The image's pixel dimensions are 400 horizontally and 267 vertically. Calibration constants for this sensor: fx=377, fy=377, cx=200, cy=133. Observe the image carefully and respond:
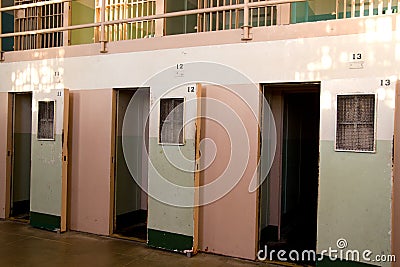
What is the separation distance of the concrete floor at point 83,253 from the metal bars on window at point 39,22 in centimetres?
343

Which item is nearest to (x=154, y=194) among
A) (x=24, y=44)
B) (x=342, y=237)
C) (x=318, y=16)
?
(x=342, y=237)

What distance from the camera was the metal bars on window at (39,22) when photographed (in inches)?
259

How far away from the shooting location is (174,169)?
167 inches

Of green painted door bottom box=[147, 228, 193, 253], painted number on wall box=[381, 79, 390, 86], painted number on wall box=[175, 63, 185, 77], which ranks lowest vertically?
green painted door bottom box=[147, 228, 193, 253]

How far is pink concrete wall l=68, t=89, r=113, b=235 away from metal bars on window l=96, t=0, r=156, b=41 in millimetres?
1460

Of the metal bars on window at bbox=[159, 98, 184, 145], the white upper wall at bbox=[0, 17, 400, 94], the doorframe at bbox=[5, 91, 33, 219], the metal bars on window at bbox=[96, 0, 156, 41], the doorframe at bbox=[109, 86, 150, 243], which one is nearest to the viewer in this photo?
the white upper wall at bbox=[0, 17, 400, 94]

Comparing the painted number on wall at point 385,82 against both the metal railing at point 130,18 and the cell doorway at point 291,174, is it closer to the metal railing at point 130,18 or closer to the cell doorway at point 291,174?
the cell doorway at point 291,174

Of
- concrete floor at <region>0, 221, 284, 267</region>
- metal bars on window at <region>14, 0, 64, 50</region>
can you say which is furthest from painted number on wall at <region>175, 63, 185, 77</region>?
metal bars on window at <region>14, 0, 64, 50</region>

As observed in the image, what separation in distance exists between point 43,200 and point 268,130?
3111 mm

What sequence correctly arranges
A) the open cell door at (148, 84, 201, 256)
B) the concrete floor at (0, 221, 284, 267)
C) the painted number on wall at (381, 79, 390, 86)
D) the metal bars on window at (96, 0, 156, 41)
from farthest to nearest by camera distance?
the metal bars on window at (96, 0, 156, 41), the open cell door at (148, 84, 201, 256), the concrete floor at (0, 221, 284, 267), the painted number on wall at (381, 79, 390, 86)

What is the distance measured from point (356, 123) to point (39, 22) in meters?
5.62

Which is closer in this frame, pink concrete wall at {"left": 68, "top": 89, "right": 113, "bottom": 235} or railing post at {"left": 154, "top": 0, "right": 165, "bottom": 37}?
pink concrete wall at {"left": 68, "top": 89, "right": 113, "bottom": 235}

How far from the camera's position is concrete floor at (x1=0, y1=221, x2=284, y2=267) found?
3.91 metres

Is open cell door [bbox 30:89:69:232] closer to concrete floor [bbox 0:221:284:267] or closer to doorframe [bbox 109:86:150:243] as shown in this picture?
concrete floor [bbox 0:221:284:267]
